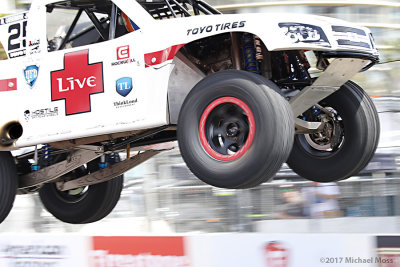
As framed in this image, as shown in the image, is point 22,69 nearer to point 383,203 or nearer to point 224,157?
point 224,157

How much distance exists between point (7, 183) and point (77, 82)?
155 cm

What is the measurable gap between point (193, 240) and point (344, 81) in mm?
1901

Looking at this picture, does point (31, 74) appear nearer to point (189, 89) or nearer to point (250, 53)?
point (189, 89)

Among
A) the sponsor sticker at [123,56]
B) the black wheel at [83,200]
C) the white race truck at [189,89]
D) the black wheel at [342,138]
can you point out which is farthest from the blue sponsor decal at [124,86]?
the black wheel at [83,200]

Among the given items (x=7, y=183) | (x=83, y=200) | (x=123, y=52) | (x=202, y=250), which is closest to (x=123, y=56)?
(x=123, y=52)

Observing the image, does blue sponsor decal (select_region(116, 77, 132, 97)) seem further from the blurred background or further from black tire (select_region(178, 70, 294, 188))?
the blurred background

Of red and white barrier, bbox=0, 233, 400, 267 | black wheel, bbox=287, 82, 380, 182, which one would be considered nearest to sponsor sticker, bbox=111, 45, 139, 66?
red and white barrier, bbox=0, 233, 400, 267

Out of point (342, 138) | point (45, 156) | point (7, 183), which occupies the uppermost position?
point (45, 156)

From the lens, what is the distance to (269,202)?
8.31 metres

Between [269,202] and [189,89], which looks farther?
[269,202]

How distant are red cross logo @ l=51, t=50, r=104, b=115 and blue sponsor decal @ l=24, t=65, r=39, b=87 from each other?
222mm

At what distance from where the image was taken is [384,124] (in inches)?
314

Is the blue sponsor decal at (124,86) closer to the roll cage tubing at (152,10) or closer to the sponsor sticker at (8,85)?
the roll cage tubing at (152,10)

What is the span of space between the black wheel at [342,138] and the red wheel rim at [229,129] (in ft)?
4.23
